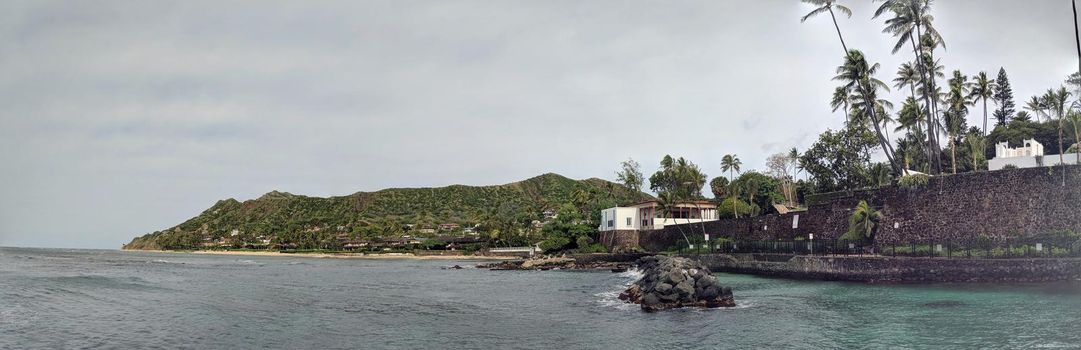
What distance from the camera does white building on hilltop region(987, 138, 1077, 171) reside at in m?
63.6

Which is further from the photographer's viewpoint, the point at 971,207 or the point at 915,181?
the point at 915,181

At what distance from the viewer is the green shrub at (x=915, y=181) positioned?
149ft

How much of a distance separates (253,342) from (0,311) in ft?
50.9

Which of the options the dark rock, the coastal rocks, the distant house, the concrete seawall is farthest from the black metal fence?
the distant house

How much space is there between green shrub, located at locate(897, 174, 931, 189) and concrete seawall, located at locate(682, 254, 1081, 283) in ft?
28.3

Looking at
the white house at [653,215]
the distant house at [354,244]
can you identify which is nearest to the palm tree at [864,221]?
the white house at [653,215]

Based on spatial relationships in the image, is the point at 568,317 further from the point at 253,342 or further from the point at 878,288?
the point at 878,288

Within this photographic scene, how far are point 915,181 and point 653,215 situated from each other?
45.8 metres

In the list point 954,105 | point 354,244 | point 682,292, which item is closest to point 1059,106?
point 954,105

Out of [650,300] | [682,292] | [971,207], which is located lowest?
[650,300]

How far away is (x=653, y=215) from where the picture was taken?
297ft

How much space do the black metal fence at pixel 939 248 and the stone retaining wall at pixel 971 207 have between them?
157cm

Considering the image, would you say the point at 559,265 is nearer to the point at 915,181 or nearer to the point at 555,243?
the point at 555,243

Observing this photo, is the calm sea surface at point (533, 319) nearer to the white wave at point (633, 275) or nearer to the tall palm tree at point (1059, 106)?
the white wave at point (633, 275)
